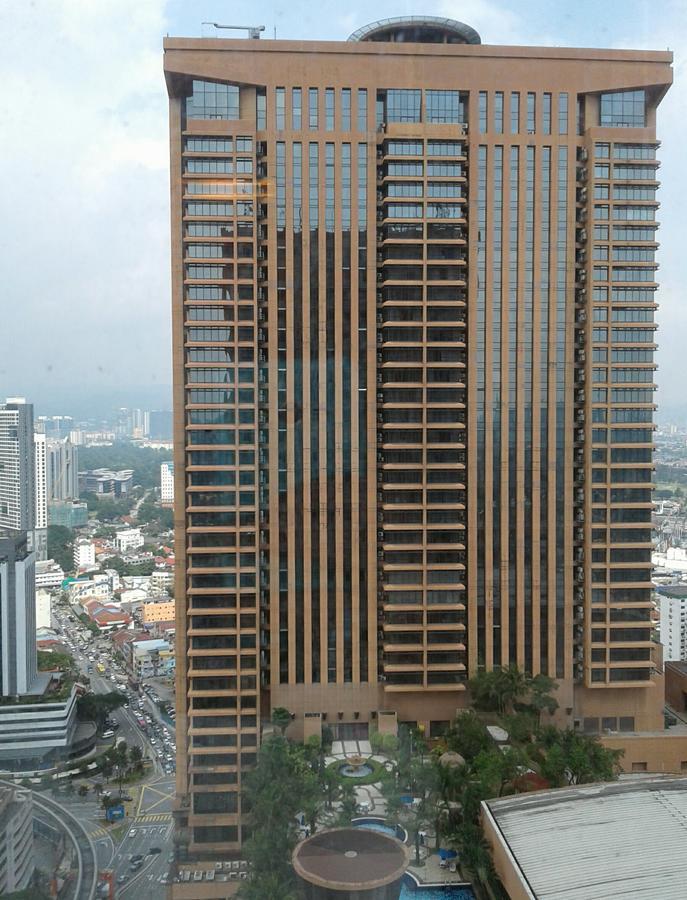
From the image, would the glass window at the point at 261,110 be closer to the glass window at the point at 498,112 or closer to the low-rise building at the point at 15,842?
the glass window at the point at 498,112

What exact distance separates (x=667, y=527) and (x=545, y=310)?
17.7 ft

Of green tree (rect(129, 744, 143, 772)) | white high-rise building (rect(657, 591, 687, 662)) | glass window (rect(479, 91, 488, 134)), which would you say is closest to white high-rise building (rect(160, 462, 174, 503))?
green tree (rect(129, 744, 143, 772))

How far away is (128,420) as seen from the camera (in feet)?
20.7

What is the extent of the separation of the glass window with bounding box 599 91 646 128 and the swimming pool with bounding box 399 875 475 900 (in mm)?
5929

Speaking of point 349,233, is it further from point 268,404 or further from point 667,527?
point 667,527

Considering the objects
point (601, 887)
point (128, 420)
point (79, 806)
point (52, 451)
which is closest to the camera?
point (601, 887)

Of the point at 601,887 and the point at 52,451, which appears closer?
the point at 601,887

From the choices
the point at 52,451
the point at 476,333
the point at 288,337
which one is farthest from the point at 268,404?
the point at 52,451

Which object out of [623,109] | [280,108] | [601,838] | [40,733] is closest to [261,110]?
[280,108]

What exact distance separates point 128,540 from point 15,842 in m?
8.07

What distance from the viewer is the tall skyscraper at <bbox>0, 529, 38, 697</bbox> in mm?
9180

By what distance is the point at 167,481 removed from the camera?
6684 mm

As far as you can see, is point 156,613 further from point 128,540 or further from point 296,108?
point 296,108

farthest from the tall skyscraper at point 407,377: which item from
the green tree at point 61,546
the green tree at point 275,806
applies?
the green tree at point 61,546
